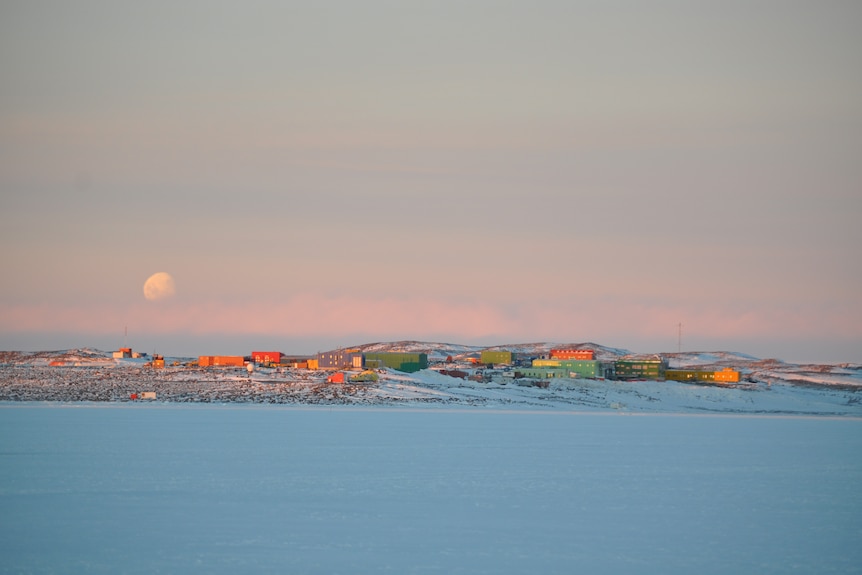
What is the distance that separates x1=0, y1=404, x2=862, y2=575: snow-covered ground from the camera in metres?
20.1

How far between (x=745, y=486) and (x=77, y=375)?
91.0 m

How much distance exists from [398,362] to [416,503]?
9749cm

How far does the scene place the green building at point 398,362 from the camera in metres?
120

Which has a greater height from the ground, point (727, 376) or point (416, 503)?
point (416, 503)

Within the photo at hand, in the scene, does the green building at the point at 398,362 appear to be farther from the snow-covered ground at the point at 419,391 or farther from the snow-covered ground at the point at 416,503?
the snow-covered ground at the point at 416,503

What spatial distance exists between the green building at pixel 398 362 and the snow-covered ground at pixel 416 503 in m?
69.7

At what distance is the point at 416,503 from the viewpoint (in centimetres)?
2652

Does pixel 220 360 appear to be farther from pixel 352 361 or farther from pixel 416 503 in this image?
pixel 416 503

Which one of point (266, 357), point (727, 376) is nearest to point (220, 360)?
point (266, 357)

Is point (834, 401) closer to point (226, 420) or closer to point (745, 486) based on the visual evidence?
point (226, 420)

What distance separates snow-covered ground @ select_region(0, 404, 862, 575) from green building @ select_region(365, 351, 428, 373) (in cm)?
6969

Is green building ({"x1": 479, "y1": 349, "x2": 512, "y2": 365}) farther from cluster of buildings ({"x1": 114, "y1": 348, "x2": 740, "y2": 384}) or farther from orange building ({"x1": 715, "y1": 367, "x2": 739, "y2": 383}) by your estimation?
orange building ({"x1": 715, "y1": 367, "x2": 739, "y2": 383})

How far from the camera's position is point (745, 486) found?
104ft

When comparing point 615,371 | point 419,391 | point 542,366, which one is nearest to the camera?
point 419,391
